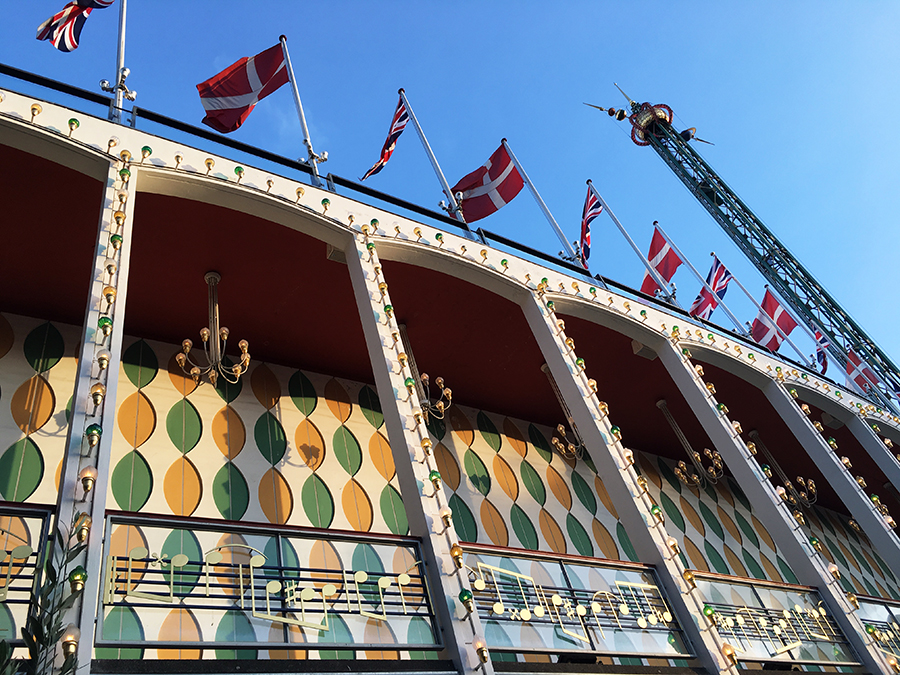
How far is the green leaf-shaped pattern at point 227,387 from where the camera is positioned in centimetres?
721

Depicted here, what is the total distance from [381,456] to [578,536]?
2.84 meters

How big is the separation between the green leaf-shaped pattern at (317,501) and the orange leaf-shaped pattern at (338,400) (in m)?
0.93

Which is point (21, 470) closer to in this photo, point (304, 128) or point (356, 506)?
point (356, 506)

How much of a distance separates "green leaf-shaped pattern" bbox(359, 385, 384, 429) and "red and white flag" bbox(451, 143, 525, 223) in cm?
276

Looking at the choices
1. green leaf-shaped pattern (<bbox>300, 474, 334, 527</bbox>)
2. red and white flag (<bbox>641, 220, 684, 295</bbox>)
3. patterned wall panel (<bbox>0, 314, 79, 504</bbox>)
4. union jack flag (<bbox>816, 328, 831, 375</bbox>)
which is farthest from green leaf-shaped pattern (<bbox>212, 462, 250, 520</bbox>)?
union jack flag (<bbox>816, 328, 831, 375</bbox>)

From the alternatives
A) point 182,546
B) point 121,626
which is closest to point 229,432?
point 182,546

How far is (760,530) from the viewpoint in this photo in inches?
438

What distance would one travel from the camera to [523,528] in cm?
822

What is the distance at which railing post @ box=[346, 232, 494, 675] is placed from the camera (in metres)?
3.93

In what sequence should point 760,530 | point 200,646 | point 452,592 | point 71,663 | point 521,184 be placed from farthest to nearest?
point 760,530 → point 521,184 → point 452,592 → point 200,646 → point 71,663

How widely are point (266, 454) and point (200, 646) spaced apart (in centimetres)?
376

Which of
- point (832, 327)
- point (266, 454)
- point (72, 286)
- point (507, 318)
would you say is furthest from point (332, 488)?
point (832, 327)

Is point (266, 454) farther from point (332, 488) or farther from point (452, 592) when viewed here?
point (452, 592)

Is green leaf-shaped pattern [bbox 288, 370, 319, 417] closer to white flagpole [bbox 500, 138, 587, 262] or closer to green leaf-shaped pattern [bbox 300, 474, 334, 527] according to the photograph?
green leaf-shaped pattern [bbox 300, 474, 334, 527]
